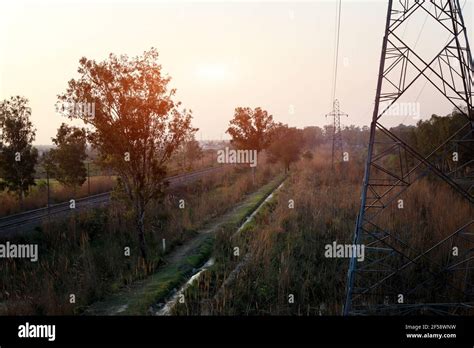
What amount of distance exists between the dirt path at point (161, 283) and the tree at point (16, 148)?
8.08 meters

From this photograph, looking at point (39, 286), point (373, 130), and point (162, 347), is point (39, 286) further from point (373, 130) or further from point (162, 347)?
point (373, 130)

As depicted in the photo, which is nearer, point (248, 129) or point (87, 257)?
point (87, 257)

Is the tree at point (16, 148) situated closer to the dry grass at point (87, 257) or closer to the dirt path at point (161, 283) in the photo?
the dry grass at point (87, 257)

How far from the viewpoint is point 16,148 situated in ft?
51.0

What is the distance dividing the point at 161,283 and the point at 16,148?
10.5 meters

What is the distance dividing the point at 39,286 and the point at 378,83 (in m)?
8.19

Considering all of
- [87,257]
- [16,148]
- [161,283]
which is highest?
[16,148]

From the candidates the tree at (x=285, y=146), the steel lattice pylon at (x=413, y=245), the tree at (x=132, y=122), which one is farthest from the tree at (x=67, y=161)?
the tree at (x=285, y=146)

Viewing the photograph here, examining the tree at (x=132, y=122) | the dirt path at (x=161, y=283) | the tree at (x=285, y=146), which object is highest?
the tree at (x=285, y=146)

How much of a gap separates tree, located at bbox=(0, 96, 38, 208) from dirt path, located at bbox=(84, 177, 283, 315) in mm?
8079

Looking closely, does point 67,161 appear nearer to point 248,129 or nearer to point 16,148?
point 16,148

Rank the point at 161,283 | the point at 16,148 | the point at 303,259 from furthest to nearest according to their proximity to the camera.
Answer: the point at 16,148
the point at 303,259
the point at 161,283

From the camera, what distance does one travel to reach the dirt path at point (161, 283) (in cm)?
759

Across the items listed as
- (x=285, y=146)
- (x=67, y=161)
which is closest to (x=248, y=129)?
(x=285, y=146)
